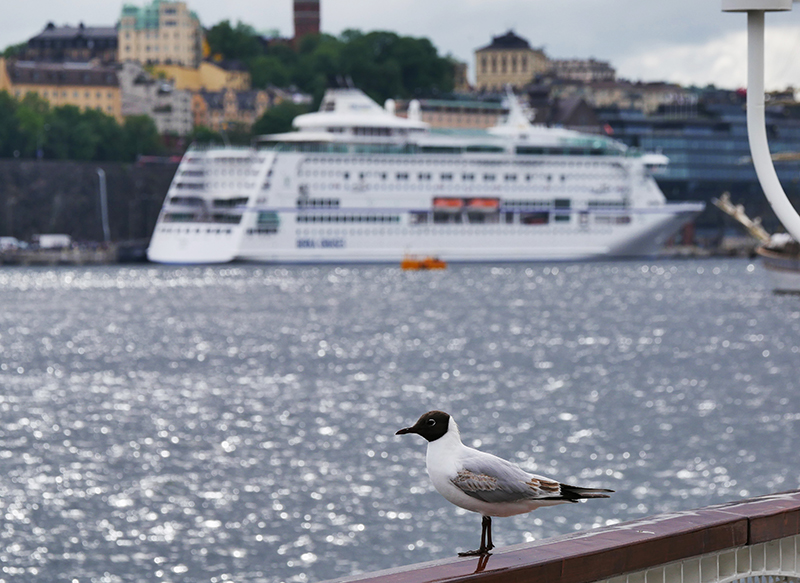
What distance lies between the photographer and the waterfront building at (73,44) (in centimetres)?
11944

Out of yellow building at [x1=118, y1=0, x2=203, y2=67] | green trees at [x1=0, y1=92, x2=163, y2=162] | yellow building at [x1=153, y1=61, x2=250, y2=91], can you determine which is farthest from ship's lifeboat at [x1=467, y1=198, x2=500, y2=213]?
yellow building at [x1=118, y1=0, x2=203, y2=67]

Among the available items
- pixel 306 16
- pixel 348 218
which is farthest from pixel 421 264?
pixel 306 16

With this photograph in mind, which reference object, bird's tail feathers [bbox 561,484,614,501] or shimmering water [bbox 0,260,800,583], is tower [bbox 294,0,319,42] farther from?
bird's tail feathers [bbox 561,484,614,501]

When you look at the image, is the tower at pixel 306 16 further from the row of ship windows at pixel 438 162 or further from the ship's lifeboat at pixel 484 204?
the ship's lifeboat at pixel 484 204

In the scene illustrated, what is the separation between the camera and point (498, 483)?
325 centimetres

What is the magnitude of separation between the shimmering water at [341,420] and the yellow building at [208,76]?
224 ft

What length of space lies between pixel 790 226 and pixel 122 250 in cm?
7746

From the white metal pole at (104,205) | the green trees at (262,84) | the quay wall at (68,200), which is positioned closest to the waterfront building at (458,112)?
the green trees at (262,84)

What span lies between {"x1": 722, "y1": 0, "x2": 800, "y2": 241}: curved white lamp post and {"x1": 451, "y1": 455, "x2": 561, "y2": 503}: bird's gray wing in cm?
92

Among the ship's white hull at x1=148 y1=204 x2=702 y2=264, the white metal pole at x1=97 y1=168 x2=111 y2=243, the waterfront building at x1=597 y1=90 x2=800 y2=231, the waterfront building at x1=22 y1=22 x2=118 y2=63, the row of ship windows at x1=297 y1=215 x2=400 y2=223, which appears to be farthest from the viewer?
the waterfront building at x1=22 y1=22 x2=118 y2=63

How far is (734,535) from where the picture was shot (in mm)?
3471

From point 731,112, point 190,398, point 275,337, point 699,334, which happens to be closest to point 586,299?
point 699,334

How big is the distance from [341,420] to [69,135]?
7086 cm

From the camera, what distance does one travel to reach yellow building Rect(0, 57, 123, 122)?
10144 centimetres
